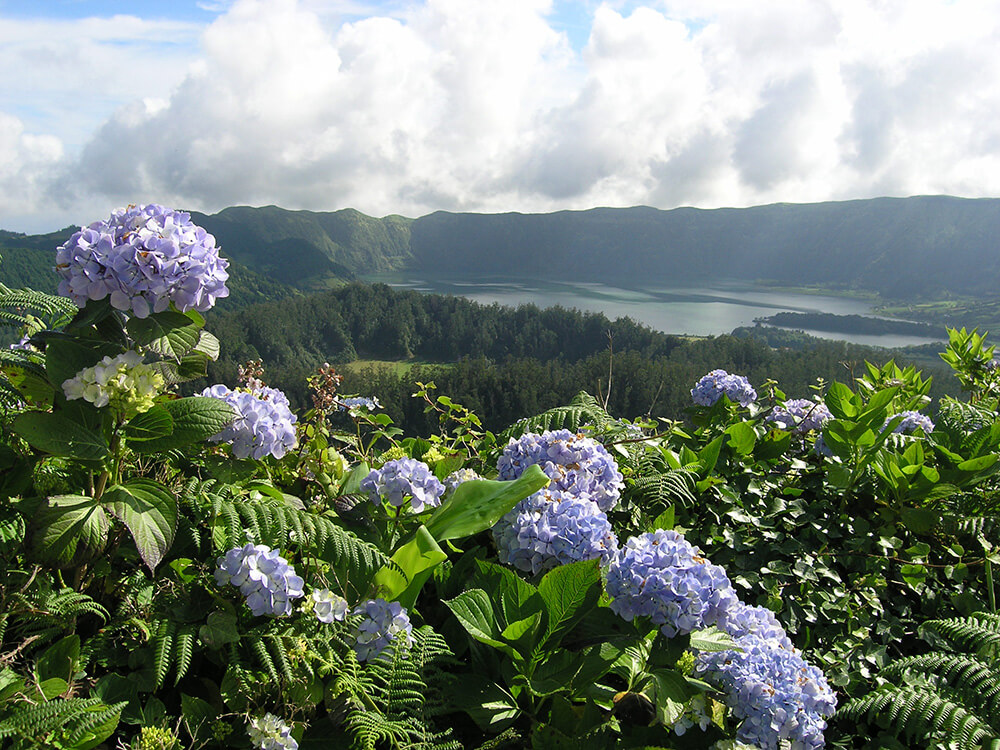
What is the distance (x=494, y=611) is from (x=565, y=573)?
25 centimetres

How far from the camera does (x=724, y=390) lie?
388 cm

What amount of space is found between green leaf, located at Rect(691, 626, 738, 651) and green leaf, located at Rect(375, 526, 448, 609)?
738mm

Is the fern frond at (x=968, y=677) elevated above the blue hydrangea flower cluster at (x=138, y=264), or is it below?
below

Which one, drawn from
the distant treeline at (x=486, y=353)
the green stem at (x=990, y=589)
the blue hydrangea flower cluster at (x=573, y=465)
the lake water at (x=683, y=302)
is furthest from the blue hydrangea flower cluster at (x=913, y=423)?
the lake water at (x=683, y=302)

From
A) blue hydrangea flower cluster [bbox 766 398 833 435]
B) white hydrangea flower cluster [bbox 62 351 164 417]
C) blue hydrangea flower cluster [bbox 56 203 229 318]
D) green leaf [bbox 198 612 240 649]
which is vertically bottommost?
green leaf [bbox 198 612 240 649]

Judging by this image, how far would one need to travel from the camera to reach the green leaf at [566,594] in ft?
5.22

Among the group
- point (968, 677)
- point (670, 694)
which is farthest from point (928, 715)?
point (670, 694)

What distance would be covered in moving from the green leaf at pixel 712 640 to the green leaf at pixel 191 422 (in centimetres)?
137

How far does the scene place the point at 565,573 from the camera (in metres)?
1.61

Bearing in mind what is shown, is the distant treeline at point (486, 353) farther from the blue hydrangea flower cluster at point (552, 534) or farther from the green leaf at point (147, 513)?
the green leaf at point (147, 513)

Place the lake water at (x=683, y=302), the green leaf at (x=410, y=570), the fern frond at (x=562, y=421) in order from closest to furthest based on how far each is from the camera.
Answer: the green leaf at (x=410, y=570) < the fern frond at (x=562, y=421) < the lake water at (x=683, y=302)

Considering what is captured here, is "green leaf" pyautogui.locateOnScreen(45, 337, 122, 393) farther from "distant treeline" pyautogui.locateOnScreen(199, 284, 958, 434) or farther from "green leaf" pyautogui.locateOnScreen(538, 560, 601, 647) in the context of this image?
"distant treeline" pyautogui.locateOnScreen(199, 284, 958, 434)

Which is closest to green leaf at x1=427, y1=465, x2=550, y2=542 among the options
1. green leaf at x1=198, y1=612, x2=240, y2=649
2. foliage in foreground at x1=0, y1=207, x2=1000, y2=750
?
foliage in foreground at x1=0, y1=207, x2=1000, y2=750

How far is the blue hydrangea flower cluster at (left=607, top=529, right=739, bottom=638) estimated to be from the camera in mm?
1539
